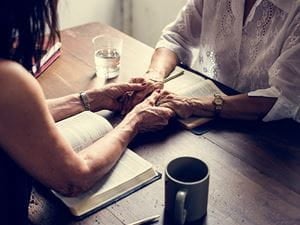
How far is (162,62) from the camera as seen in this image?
162cm

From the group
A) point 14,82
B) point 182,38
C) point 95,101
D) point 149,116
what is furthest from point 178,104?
point 14,82

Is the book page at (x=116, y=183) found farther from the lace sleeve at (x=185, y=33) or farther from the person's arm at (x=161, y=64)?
the lace sleeve at (x=185, y=33)

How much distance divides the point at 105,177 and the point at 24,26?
0.38 metres

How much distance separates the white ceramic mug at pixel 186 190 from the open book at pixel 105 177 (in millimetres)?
120

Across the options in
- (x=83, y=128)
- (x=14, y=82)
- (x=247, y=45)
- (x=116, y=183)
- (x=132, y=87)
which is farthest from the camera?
(x=247, y=45)

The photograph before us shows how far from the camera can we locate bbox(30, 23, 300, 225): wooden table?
1.02 meters

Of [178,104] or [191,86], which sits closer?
[178,104]

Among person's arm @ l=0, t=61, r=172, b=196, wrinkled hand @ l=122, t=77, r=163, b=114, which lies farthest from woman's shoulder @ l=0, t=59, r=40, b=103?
wrinkled hand @ l=122, t=77, r=163, b=114

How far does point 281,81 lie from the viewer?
1388mm

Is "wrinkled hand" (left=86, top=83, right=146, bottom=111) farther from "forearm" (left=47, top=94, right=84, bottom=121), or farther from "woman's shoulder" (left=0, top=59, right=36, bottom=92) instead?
"woman's shoulder" (left=0, top=59, right=36, bottom=92)

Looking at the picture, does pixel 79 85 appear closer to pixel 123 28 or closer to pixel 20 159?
pixel 20 159

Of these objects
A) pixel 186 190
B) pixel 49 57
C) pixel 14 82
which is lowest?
pixel 49 57

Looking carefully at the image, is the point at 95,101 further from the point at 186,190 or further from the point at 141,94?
the point at 186,190

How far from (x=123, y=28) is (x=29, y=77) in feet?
7.36
